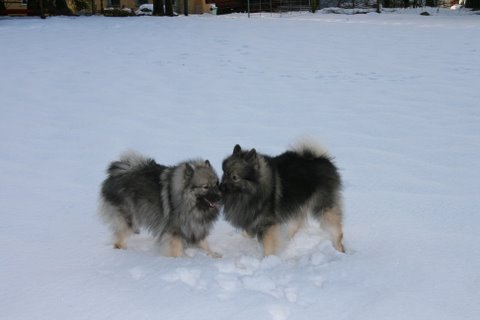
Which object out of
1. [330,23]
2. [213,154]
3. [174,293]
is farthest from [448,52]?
[174,293]

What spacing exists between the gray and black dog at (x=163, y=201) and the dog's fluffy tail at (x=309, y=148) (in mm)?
813

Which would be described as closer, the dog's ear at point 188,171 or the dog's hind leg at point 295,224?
the dog's ear at point 188,171

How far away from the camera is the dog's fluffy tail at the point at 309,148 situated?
3.95 meters

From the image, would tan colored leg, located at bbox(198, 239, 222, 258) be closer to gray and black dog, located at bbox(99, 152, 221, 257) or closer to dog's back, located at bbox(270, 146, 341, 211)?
gray and black dog, located at bbox(99, 152, 221, 257)

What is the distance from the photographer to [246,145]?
6.35 m

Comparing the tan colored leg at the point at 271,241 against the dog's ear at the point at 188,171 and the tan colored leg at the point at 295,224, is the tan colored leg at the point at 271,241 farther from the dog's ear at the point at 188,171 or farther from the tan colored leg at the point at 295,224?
the dog's ear at the point at 188,171

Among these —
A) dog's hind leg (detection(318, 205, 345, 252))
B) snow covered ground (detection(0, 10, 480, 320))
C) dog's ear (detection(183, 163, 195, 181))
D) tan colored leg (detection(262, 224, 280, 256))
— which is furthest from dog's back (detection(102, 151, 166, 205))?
dog's hind leg (detection(318, 205, 345, 252))

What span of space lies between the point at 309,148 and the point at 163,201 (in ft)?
4.29

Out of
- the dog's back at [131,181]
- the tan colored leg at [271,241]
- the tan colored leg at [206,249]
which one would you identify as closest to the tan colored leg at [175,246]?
the tan colored leg at [206,249]

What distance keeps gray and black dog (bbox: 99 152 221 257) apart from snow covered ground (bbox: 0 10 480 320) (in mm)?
199

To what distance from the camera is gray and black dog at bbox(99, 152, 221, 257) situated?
→ 3.62 m

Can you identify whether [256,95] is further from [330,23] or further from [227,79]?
[330,23]

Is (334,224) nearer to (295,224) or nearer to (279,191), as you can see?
(295,224)

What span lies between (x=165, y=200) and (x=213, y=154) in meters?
2.25
